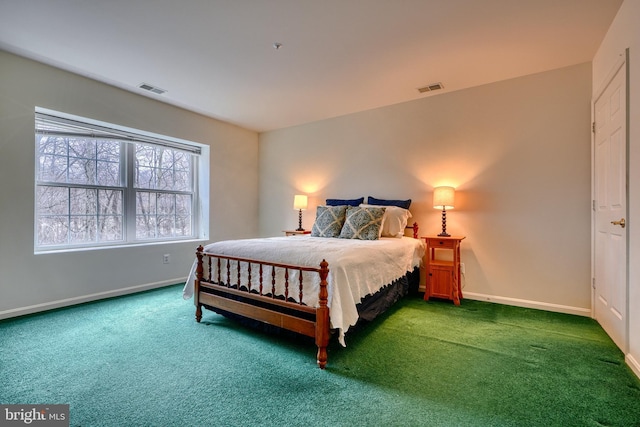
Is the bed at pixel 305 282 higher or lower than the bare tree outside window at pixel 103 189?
lower

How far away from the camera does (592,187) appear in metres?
2.71

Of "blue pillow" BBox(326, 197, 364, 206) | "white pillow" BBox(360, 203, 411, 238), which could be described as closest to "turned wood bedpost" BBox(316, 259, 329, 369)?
"white pillow" BBox(360, 203, 411, 238)

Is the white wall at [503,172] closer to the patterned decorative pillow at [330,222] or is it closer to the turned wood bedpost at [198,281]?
the patterned decorative pillow at [330,222]

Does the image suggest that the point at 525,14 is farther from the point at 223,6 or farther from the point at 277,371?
the point at 277,371

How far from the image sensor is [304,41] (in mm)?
2436

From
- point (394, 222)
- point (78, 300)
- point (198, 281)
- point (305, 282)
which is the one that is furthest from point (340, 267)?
point (78, 300)

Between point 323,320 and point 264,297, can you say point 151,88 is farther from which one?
point 323,320

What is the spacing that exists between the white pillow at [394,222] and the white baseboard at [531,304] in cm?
107

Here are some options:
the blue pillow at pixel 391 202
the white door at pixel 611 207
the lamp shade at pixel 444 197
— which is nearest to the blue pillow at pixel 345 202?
the blue pillow at pixel 391 202

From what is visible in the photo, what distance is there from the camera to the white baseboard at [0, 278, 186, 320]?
8.89 feet

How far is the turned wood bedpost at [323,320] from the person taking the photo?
73.5 inches

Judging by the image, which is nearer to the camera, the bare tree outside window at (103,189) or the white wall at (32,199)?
the white wall at (32,199)

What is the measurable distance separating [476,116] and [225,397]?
140 inches

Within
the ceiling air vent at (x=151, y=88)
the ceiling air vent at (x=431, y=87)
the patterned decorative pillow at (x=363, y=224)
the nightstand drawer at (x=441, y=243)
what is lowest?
the nightstand drawer at (x=441, y=243)
